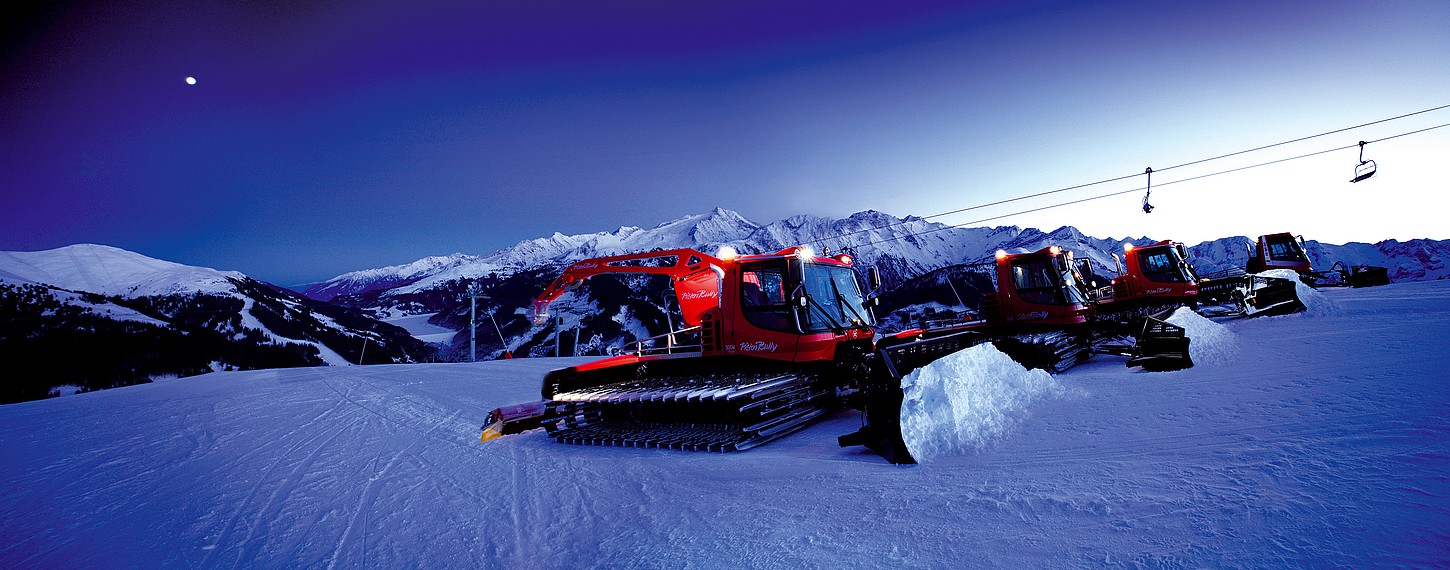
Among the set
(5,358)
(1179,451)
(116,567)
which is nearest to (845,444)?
(1179,451)

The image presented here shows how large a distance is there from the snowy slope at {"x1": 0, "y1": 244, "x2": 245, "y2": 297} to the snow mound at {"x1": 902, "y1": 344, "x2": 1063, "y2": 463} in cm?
13202

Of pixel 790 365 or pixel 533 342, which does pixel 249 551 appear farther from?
pixel 533 342

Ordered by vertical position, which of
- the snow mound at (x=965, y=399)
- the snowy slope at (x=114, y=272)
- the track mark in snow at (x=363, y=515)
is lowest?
the track mark in snow at (x=363, y=515)

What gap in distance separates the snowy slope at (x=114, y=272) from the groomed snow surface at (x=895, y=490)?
126m

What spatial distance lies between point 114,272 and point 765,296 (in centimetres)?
19993

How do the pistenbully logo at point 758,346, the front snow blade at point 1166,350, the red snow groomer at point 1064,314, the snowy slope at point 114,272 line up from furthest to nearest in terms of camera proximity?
the snowy slope at point 114,272 → the red snow groomer at point 1064,314 → the pistenbully logo at point 758,346 → the front snow blade at point 1166,350

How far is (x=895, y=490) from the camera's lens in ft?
11.6

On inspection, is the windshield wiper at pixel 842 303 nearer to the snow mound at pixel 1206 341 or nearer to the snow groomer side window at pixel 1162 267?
the snow mound at pixel 1206 341

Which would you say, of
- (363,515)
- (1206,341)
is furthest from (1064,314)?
(363,515)

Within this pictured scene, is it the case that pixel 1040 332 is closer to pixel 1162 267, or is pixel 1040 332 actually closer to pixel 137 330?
pixel 1162 267

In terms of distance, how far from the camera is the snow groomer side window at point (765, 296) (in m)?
7.57

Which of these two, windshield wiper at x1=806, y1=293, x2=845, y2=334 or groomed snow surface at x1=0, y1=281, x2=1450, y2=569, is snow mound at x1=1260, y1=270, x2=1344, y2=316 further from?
windshield wiper at x1=806, y1=293, x2=845, y2=334

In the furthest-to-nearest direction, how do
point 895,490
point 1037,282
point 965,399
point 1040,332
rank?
point 1037,282 → point 1040,332 → point 965,399 → point 895,490

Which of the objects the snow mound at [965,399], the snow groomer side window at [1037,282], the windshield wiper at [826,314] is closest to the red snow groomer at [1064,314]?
the snow groomer side window at [1037,282]
